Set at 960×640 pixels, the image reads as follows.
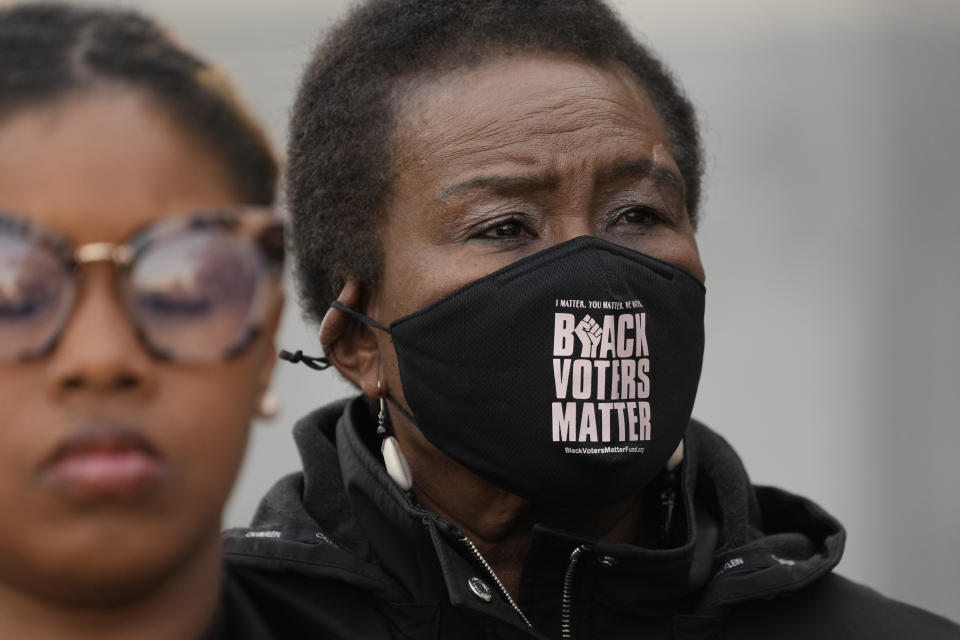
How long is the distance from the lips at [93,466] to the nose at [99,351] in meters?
0.05

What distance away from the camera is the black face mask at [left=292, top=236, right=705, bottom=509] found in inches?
101

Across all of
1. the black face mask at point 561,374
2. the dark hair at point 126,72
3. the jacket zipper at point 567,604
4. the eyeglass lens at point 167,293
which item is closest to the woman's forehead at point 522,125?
the black face mask at point 561,374

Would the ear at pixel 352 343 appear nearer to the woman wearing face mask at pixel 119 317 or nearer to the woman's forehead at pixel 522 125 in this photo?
the woman's forehead at pixel 522 125

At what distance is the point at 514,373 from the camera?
8.54 feet

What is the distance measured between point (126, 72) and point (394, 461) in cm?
132

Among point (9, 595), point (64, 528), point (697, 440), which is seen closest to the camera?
point (64, 528)

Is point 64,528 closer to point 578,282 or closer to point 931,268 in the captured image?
point 578,282

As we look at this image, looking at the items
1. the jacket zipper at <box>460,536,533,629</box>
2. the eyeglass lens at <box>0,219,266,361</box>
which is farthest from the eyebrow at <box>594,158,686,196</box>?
the eyeglass lens at <box>0,219,266,361</box>

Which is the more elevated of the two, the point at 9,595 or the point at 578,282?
the point at 578,282

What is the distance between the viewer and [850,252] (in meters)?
5.94

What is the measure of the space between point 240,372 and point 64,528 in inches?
10.9

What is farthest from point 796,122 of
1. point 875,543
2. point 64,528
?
point 64,528

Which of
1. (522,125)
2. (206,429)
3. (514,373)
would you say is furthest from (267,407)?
(522,125)

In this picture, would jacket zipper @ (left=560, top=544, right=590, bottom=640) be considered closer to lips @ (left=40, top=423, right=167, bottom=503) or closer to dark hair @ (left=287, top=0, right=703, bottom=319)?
dark hair @ (left=287, top=0, right=703, bottom=319)
